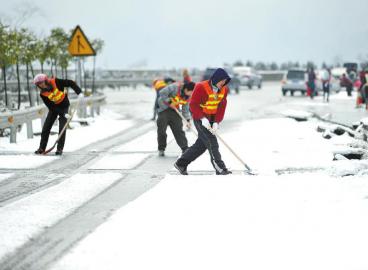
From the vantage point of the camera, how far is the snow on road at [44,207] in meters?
5.64

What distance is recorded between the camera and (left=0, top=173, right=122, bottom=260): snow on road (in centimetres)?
564

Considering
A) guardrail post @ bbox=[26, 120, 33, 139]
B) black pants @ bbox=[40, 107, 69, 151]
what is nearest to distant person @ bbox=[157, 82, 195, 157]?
black pants @ bbox=[40, 107, 69, 151]

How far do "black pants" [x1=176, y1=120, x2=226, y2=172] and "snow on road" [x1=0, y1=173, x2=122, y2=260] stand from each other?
108 centimetres

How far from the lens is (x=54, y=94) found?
474 inches

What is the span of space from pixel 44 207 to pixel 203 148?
10.4ft

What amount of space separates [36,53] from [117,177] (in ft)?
48.4

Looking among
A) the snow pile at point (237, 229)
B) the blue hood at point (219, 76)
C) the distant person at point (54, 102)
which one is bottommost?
the snow pile at point (237, 229)

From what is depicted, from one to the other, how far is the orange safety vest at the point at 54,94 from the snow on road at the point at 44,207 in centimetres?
331

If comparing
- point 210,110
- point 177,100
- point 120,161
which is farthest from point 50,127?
point 210,110

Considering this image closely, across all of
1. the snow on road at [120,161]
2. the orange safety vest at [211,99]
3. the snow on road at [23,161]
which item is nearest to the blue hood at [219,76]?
the orange safety vest at [211,99]

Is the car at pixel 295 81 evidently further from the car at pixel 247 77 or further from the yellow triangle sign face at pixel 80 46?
the yellow triangle sign face at pixel 80 46

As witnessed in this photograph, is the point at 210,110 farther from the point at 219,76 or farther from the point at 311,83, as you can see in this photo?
the point at 311,83

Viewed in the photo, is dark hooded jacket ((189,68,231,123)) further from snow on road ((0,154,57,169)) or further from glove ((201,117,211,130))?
snow on road ((0,154,57,169))

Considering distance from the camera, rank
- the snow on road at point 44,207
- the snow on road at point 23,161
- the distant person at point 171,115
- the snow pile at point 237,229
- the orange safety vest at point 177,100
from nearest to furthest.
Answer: the snow pile at point 237,229
the snow on road at point 44,207
the snow on road at point 23,161
the distant person at point 171,115
the orange safety vest at point 177,100
